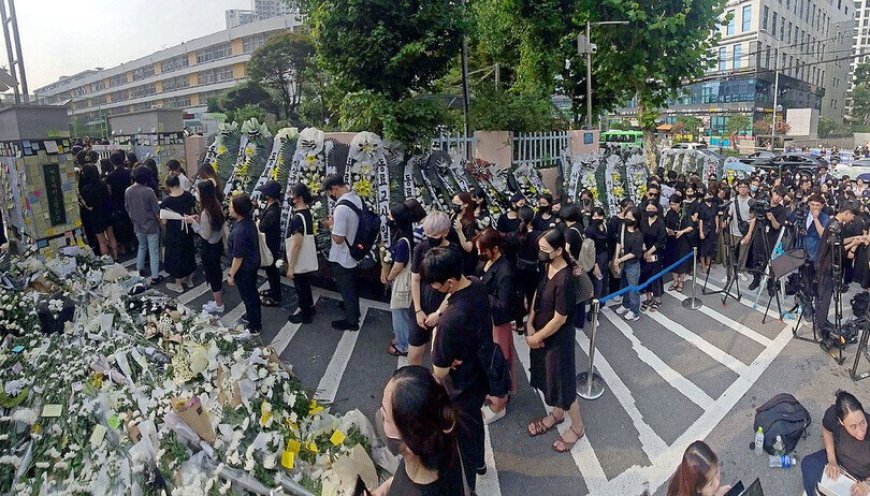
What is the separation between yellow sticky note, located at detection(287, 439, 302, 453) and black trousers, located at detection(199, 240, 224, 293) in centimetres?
363

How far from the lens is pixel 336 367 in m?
5.68

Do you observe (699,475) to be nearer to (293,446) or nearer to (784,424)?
(784,424)

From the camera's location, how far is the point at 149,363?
4.20 m

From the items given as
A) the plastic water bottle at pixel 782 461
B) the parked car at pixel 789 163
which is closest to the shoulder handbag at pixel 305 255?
the plastic water bottle at pixel 782 461

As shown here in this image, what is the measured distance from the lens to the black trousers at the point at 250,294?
5871 millimetres

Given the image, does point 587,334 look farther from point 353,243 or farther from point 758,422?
point 353,243

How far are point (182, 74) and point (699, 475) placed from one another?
7659cm

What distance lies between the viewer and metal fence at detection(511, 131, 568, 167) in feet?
37.1

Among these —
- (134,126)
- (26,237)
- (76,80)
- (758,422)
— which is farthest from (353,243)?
(76,80)

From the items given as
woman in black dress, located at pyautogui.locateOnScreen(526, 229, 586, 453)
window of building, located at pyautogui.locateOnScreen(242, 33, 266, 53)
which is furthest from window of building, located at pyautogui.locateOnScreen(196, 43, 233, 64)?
woman in black dress, located at pyautogui.locateOnScreen(526, 229, 586, 453)

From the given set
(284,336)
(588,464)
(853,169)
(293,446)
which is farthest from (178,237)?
(853,169)

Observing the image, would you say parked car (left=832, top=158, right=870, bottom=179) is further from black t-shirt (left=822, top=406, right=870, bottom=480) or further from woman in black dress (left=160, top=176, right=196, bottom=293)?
woman in black dress (left=160, top=176, right=196, bottom=293)

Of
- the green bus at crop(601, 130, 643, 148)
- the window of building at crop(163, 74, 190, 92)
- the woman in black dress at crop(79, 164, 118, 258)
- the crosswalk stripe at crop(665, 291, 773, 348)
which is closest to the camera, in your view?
the crosswalk stripe at crop(665, 291, 773, 348)

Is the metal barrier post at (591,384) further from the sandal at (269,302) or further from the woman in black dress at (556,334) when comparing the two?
the sandal at (269,302)
